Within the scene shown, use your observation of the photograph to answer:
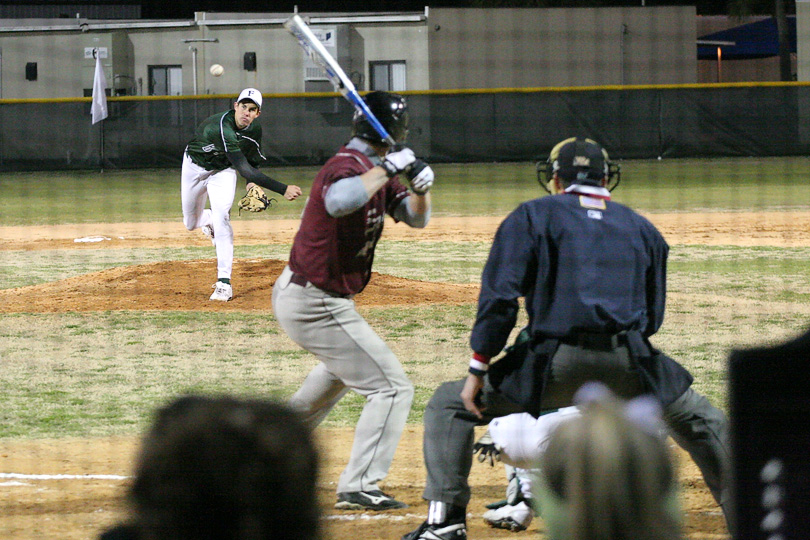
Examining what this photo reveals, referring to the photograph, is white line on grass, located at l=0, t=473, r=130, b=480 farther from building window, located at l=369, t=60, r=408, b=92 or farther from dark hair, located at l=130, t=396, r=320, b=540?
building window, located at l=369, t=60, r=408, b=92

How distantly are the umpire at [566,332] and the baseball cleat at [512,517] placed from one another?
0.38 m

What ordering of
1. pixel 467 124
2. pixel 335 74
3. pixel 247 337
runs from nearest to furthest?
pixel 335 74 → pixel 247 337 → pixel 467 124

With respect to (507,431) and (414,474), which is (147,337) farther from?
(507,431)

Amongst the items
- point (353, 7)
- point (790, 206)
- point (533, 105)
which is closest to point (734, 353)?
point (790, 206)

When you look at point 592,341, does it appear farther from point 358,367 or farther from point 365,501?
point 365,501

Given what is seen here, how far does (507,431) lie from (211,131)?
6.39 meters

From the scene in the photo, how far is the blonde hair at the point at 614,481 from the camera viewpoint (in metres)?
1.51

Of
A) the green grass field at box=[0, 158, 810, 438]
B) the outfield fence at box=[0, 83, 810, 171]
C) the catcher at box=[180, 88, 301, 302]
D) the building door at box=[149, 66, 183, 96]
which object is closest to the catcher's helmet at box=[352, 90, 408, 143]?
the green grass field at box=[0, 158, 810, 438]

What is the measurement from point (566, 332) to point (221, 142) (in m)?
6.19

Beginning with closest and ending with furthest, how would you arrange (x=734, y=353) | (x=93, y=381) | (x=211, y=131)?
(x=734, y=353)
(x=93, y=381)
(x=211, y=131)

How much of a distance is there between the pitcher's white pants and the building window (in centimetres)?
1931

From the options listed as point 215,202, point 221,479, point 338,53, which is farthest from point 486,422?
point 338,53

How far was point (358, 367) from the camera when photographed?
4070 millimetres

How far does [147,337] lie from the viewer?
Answer: 7.79 metres
